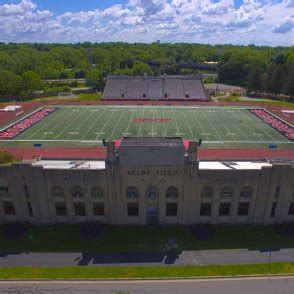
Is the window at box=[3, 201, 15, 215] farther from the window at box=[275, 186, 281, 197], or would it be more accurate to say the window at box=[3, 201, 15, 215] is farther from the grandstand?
the grandstand

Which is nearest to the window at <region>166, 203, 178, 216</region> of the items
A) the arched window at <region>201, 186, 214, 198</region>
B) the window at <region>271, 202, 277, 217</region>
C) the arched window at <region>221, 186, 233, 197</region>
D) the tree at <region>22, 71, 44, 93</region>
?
the arched window at <region>201, 186, 214, 198</region>

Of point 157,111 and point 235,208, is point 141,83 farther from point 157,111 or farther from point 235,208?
point 235,208

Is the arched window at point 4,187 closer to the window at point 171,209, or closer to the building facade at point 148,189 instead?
the building facade at point 148,189

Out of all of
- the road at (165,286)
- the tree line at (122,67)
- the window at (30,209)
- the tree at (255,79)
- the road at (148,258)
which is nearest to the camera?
the road at (165,286)

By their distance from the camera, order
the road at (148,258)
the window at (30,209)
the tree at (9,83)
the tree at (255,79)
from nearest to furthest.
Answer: the road at (148,258)
the window at (30,209)
the tree at (9,83)
the tree at (255,79)

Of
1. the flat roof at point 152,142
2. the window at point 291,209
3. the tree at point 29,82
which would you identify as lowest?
the window at point 291,209

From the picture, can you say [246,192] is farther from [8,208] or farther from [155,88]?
[155,88]

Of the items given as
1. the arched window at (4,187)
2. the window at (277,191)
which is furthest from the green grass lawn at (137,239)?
the arched window at (4,187)
